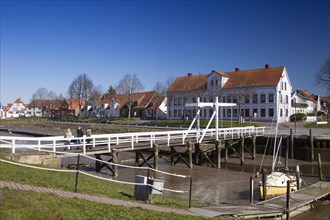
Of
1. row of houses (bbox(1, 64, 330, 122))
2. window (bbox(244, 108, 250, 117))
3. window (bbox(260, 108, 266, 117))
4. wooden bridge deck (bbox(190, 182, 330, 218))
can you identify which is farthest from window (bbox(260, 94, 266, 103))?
wooden bridge deck (bbox(190, 182, 330, 218))

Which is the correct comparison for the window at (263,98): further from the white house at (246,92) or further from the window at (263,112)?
the window at (263,112)

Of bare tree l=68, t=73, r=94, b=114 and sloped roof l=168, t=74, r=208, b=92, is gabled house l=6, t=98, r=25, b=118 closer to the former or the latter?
bare tree l=68, t=73, r=94, b=114

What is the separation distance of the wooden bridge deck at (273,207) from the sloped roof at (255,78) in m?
44.5

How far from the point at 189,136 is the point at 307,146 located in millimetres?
13639

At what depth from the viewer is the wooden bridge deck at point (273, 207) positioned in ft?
36.8

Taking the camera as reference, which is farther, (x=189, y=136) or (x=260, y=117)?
(x=260, y=117)

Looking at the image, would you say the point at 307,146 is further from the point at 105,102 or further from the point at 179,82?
the point at 105,102

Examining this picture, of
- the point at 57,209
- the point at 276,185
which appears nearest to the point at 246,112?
the point at 276,185

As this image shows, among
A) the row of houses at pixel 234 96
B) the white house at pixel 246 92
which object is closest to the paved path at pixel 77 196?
the row of houses at pixel 234 96

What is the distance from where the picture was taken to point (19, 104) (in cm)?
16550

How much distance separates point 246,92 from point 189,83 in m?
15.0

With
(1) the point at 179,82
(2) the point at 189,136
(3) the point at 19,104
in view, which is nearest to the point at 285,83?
(1) the point at 179,82

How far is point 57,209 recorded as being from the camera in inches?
311

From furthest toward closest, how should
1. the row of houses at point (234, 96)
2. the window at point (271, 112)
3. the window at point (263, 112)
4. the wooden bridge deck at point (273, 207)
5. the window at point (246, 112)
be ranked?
the window at point (246, 112) < the window at point (263, 112) < the row of houses at point (234, 96) < the window at point (271, 112) < the wooden bridge deck at point (273, 207)
